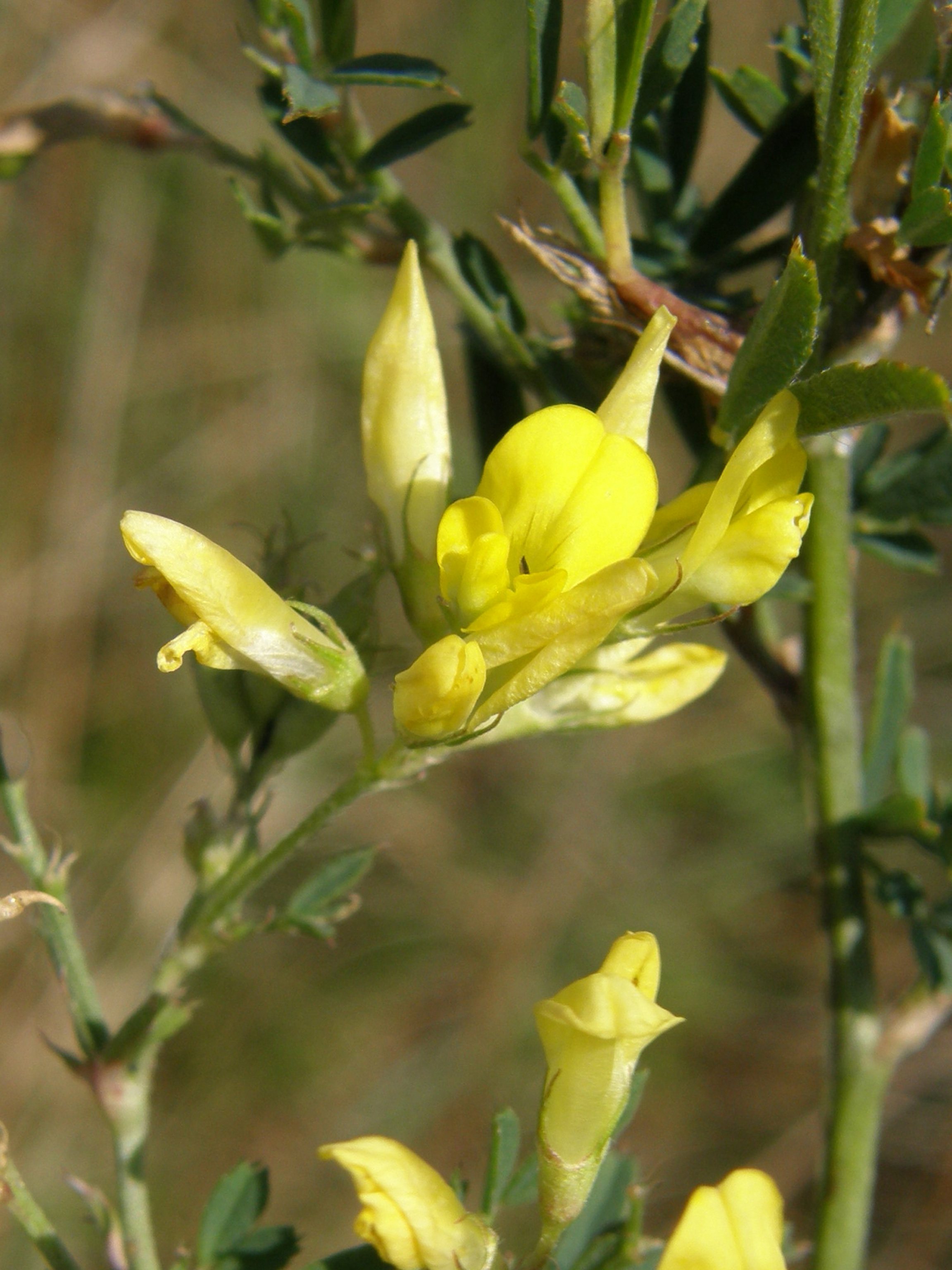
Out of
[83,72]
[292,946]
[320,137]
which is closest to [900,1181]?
[292,946]

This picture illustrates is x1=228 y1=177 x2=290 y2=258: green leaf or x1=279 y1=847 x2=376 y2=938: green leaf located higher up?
x1=228 y1=177 x2=290 y2=258: green leaf

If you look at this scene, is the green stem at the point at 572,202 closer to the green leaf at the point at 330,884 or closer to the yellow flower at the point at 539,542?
the yellow flower at the point at 539,542

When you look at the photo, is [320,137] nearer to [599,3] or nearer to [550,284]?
[599,3]

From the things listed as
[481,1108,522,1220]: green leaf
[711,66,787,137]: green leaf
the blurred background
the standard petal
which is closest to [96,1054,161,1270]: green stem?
[481,1108,522,1220]: green leaf

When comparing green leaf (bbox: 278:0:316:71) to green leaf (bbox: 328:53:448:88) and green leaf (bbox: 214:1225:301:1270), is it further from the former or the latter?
green leaf (bbox: 214:1225:301:1270)

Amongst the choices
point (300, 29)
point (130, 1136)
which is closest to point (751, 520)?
point (300, 29)

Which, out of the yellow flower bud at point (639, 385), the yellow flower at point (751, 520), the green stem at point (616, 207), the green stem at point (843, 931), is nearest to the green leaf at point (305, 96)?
the green stem at point (616, 207)
